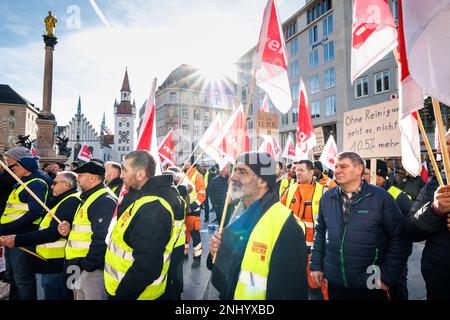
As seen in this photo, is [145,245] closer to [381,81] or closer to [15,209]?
[15,209]

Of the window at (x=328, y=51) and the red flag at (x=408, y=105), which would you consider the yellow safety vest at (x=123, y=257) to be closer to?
the red flag at (x=408, y=105)

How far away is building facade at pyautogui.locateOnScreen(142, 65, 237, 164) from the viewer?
7344 centimetres

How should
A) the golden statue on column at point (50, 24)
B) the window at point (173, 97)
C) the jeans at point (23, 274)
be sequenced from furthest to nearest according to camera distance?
the window at point (173, 97) → the golden statue on column at point (50, 24) → the jeans at point (23, 274)

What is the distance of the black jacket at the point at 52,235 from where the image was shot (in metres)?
3.12

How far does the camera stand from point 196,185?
6.93 metres

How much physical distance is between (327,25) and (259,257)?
35.7 meters

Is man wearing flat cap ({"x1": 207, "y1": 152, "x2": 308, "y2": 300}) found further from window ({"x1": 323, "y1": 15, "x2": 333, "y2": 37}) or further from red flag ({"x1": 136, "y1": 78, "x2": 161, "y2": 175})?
window ({"x1": 323, "y1": 15, "x2": 333, "y2": 37})

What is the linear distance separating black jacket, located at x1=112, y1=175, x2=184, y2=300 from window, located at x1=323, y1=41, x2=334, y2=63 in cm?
3334

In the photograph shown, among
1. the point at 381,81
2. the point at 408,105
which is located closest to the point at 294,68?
the point at 381,81

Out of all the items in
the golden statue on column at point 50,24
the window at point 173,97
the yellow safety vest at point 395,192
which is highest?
the window at point 173,97

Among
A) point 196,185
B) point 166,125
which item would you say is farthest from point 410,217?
point 166,125

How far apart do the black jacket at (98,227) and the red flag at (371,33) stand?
2.97 m

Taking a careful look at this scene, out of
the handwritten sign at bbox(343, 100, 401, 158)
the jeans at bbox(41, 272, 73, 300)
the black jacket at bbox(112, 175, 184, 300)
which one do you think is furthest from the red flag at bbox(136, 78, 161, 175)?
the handwritten sign at bbox(343, 100, 401, 158)

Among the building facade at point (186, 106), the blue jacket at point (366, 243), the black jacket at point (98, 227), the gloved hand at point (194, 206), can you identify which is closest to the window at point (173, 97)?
the building facade at point (186, 106)
